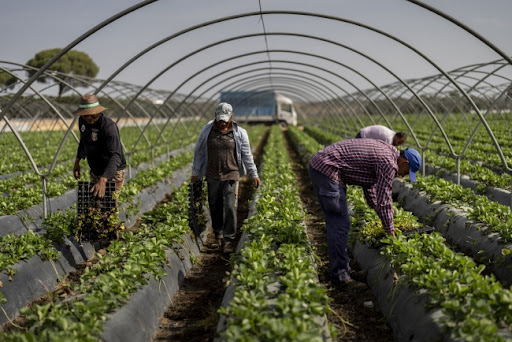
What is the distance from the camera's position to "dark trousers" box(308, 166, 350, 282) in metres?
5.54

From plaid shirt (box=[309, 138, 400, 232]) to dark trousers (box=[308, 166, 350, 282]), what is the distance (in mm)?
82

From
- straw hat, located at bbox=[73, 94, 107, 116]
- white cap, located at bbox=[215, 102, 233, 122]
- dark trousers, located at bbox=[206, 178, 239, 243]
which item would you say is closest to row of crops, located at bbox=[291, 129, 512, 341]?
dark trousers, located at bbox=[206, 178, 239, 243]

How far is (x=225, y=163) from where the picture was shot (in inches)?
287

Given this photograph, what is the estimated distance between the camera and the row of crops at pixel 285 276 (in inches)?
151

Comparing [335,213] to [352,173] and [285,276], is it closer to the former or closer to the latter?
[352,173]

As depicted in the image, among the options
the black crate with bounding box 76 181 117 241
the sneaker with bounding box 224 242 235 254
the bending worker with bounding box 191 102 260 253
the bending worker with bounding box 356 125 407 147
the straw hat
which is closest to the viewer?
the straw hat

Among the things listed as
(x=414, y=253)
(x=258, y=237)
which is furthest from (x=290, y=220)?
(x=414, y=253)

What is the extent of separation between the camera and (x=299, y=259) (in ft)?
17.4

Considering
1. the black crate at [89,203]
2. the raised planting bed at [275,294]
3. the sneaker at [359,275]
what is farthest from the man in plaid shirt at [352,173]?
the black crate at [89,203]

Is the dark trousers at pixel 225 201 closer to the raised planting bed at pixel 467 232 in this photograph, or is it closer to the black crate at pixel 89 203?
the black crate at pixel 89 203

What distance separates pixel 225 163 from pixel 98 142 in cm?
166

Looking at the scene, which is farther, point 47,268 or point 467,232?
point 467,232

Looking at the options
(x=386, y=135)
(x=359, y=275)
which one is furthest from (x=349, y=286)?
(x=386, y=135)

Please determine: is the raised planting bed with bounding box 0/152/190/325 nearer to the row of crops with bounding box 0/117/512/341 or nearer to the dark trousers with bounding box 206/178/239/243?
the row of crops with bounding box 0/117/512/341
